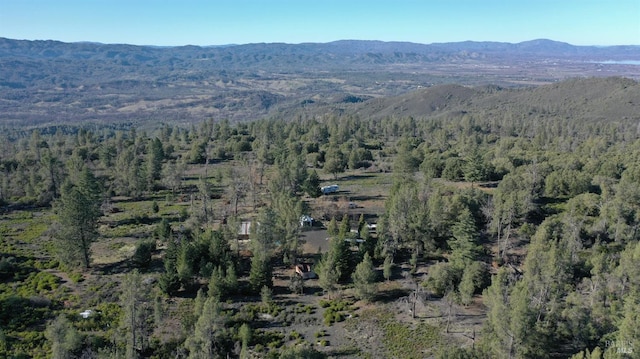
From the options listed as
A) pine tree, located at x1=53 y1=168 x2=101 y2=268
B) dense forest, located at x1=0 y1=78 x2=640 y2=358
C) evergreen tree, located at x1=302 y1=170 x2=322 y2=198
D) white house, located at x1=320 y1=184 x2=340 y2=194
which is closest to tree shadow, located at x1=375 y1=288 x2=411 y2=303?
dense forest, located at x1=0 y1=78 x2=640 y2=358

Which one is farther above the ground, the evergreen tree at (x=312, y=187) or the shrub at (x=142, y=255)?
the evergreen tree at (x=312, y=187)

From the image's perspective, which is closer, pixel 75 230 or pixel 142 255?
pixel 75 230

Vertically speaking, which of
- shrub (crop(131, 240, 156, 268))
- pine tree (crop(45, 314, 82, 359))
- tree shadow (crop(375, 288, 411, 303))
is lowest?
tree shadow (crop(375, 288, 411, 303))

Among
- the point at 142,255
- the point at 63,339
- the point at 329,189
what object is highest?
the point at 63,339

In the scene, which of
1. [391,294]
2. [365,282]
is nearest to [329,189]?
[391,294]

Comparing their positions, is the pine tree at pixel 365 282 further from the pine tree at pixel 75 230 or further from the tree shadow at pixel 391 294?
the pine tree at pixel 75 230

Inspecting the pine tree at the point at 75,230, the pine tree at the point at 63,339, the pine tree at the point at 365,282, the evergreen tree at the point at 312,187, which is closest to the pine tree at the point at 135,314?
the pine tree at the point at 63,339

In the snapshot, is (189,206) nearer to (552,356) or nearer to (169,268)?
(169,268)

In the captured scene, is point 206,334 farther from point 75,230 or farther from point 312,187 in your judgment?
point 312,187

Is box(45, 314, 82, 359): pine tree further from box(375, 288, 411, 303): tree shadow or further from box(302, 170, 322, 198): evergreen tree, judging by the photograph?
box(302, 170, 322, 198): evergreen tree
